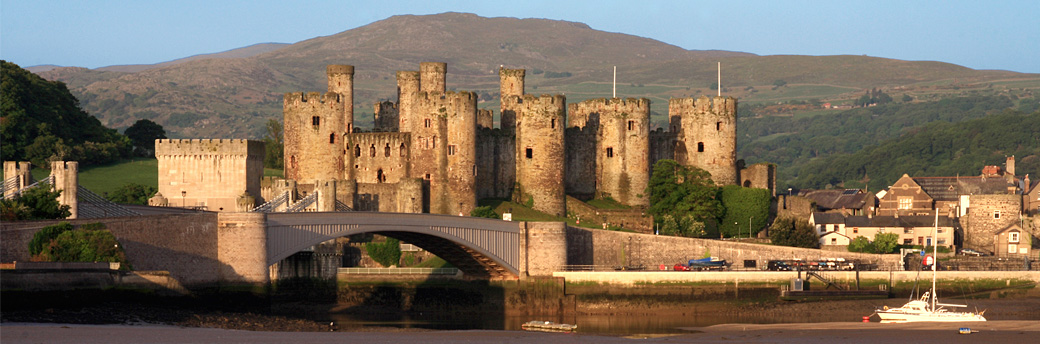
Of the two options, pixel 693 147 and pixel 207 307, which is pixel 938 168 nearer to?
pixel 693 147

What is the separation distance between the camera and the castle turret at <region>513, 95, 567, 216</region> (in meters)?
79.1

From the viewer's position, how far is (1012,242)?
79188 mm

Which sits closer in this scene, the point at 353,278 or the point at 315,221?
the point at 315,221

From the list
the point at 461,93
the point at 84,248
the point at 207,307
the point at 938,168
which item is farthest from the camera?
the point at 938,168

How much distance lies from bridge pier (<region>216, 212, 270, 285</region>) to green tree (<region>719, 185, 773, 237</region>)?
101ft

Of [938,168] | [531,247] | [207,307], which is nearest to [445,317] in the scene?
[531,247]

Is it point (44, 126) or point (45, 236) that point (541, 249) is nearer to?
point (45, 236)

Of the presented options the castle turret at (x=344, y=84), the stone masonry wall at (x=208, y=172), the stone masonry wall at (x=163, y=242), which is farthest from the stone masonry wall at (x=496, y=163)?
the stone masonry wall at (x=163, y=242)

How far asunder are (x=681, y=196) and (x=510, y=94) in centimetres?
1071

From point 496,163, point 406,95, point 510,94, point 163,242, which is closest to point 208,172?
point 406,95

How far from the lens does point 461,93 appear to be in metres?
76.5

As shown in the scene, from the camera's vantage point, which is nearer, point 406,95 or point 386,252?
point 386,252

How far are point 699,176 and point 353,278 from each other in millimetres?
21500

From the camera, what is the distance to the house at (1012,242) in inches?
3093
